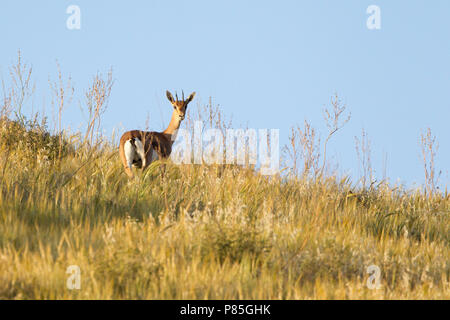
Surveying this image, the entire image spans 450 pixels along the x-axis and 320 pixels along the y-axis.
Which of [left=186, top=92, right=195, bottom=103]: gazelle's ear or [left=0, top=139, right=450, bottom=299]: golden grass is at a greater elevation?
[left=186, top=92, right=195, bottom=103]: gazelle's ear

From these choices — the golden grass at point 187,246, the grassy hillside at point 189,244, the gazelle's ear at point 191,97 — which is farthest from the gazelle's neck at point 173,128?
the golden grass at point 187,246

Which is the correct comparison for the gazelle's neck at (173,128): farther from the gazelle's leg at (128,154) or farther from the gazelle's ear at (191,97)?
the gazelle's leg at (128,154)

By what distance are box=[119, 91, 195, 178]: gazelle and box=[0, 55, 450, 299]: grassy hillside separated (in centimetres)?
71

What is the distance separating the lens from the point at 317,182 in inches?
379

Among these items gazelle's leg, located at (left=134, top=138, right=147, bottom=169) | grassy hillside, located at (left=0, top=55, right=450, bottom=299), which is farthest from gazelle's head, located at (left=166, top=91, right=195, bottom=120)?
grassy hillside, located at (left=0, top=55, right=450, bottom=299)

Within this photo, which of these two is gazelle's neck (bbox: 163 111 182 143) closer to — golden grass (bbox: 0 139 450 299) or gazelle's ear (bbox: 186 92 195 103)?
gazelle's ear (bbox: 186 92 195 103)

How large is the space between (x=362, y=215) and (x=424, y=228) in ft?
4.13

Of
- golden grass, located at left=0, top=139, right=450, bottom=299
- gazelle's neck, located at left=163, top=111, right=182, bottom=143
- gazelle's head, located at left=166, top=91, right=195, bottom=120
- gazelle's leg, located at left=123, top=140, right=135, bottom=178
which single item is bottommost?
golden grass, located at left=0, top=139, right=450, bottom=299

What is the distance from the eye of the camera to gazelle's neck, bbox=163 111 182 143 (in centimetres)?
1171

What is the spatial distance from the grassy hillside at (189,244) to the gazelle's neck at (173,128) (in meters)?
2.40

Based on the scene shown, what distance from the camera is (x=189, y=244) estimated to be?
5.64m

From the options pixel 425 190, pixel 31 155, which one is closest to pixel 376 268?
pixel 425 190
